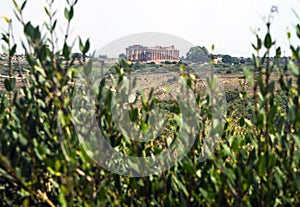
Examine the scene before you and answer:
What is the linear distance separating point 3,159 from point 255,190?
1.10 meters

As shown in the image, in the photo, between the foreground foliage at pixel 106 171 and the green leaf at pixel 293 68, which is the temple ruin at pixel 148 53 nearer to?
the foreground foliage at pixel 106 171

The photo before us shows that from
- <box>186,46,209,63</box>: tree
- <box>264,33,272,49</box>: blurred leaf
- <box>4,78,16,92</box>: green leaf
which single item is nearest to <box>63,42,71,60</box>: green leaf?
<box>4,78,16,92</box>: green leaf

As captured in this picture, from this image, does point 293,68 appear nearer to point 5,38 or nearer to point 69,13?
point 69,13

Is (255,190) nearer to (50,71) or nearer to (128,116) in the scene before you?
(128,116)

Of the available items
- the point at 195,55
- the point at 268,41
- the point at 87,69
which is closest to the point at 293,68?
the point at 268,41

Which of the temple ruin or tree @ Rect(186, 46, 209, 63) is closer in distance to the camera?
tree @ Rect(186, 46, 209, 63)

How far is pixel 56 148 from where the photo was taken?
2.04 meters

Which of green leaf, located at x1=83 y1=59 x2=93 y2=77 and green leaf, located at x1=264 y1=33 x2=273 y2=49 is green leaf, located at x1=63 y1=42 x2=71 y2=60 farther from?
green leaf, located at x1=264 y1=33 x2=273 y2=49

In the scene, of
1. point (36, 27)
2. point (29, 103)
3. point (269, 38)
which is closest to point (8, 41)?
point (29, 103)

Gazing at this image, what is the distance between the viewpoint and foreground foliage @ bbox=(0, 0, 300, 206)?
6.01ft

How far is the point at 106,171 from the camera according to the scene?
2.10 meters

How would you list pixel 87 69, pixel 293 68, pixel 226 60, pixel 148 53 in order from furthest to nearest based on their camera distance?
1. pixel 226 60
2. pixel 148 53
3. pixel 87 69
4. pixel 293 68

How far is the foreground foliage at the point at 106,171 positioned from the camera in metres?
1.83

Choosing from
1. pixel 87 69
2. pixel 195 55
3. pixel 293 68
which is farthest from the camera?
pixel 195 55
